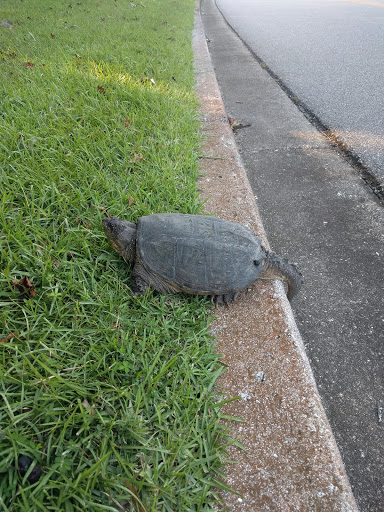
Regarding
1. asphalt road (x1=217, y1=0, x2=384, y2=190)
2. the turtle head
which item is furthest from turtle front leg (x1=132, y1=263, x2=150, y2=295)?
asphalt road (x1=217, y1=0, x2=384, y2=190)

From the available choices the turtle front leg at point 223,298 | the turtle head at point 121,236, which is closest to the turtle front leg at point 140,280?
the turtle head at point 121,236

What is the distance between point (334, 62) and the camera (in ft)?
21.6

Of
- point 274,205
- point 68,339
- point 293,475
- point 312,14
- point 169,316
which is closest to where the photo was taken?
point 293,475

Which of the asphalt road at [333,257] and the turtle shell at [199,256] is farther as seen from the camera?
the turtle shell at [199,256]

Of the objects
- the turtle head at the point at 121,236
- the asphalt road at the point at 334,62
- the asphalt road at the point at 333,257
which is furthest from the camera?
the asphalt road at the point at 334,62

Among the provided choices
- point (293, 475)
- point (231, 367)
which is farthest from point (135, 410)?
point (293, 475)

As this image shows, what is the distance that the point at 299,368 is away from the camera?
5.39ft

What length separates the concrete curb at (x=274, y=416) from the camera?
125cm

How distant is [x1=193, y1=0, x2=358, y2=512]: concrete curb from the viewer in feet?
4.10

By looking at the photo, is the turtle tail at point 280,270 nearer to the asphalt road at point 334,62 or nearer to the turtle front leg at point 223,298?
the turtle front leg at point 223,298

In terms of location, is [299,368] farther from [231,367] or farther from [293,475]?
[293,475]

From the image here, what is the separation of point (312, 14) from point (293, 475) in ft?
48.7

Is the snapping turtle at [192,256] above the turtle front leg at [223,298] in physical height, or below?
above

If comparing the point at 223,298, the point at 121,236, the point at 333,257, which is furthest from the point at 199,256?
the point at 333,257
